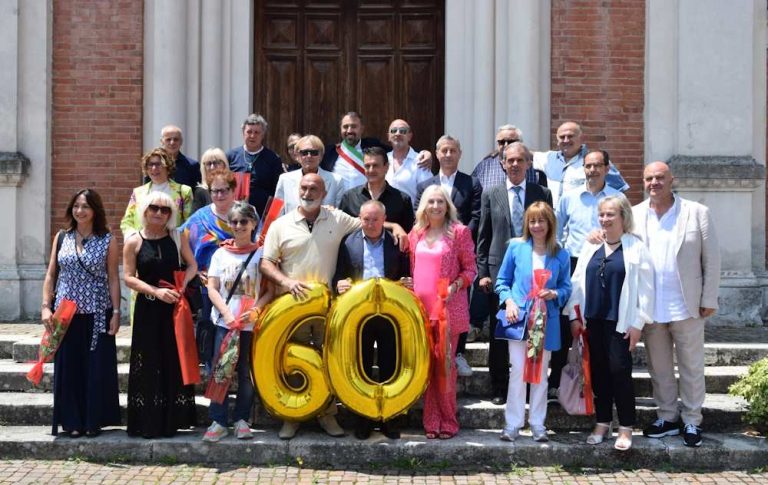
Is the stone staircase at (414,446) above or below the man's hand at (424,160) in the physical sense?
below

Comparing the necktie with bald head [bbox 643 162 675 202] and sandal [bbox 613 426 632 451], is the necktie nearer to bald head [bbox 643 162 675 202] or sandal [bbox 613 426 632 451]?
bald head [bbox 643 162 675 202]

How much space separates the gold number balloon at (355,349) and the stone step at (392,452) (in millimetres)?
306

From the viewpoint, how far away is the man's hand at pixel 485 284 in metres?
6.98

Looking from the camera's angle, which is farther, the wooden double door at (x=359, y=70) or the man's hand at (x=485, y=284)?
the wooden double door at (x=359, y=70)

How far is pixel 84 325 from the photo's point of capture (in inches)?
260

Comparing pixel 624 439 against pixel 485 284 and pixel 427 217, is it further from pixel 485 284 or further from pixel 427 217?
pixel 427 217

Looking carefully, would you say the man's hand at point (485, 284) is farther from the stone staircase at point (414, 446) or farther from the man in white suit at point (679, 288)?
the man in white suit at point (679, 288)

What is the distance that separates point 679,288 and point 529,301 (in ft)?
3.36

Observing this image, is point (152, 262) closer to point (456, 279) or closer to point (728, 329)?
point (456, 279)

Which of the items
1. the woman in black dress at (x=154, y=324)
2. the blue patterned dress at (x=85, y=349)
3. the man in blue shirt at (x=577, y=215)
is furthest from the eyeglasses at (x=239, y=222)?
the man in blue shirt at (x=577, y=215)

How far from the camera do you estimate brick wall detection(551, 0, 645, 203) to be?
962 centimetres

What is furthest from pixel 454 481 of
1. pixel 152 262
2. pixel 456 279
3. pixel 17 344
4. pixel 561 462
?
pixel 17 344

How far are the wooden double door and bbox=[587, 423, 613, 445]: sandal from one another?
4.52m

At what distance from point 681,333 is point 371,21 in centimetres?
530
